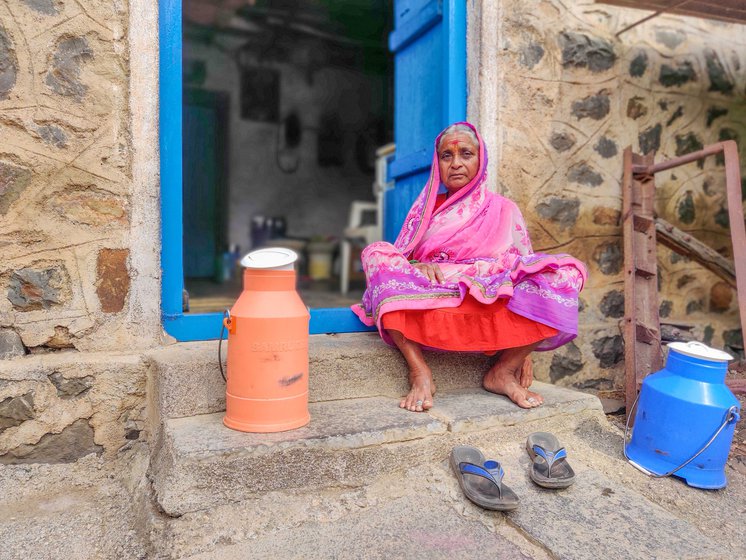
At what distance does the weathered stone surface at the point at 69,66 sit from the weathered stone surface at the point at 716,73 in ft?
11.7

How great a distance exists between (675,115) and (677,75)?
25cm

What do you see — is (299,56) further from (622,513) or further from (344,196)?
(622,513)

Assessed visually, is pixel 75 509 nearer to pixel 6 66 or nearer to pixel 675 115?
pixel 6 66

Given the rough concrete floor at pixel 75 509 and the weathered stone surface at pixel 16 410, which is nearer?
the rough concrete floor at pixel 75 509

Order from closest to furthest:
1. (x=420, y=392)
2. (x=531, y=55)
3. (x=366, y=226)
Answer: (x=420, y=392) → (x=531, y=55) → (x=366, y=226)

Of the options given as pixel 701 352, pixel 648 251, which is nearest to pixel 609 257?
pixel 648 251

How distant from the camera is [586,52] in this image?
300 centimetres

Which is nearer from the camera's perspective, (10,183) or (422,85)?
(10,183)

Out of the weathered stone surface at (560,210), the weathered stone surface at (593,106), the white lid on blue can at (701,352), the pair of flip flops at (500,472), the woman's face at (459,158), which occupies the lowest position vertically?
the pair of flip flops at (500,472)

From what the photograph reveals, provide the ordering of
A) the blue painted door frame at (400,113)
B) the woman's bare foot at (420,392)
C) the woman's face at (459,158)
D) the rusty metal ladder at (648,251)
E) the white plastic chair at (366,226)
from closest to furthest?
the woman's bare foot at (420,392)
the blue painted door frame at (400,113)
the woman's face at (459,158)
the rusty metal ladder at (648,251)
the white plastic chair at (366,226)

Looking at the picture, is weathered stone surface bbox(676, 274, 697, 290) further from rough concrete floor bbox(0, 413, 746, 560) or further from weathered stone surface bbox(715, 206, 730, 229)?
rough concrete floor bbox(0, 413, 746, 560)

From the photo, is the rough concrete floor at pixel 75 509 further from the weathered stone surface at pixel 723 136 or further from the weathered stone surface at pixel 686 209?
the weathered stone surface at pixel 723 136

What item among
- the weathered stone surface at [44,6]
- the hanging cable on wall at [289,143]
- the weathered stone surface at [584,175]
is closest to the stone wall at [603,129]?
the weathered stone surface at [584,175]

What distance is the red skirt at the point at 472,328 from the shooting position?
2051 mm
